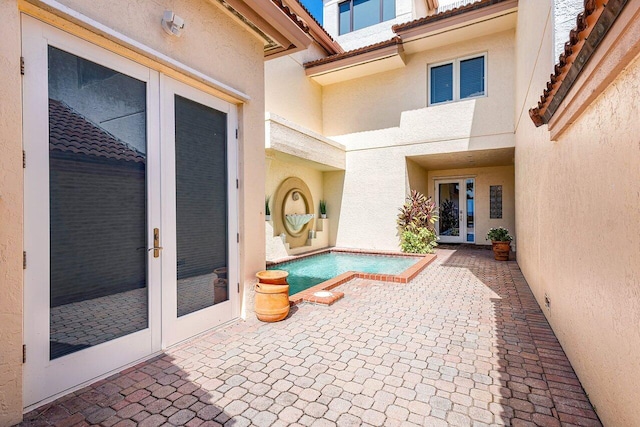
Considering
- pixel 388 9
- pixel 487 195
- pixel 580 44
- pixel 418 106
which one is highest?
pixel 388 9

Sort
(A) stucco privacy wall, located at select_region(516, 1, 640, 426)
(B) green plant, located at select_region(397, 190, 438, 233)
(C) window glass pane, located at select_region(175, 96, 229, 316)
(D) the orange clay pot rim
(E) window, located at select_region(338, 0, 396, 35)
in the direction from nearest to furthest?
(A) stucco privacy wall, located at select_region(516, 1, 640, 426)
(C) window glass pane, located at select_region(175, 96, 229, 316)
(D) the orange clay pot rim
(B) green plant, located at select_region(397, 190, 438, 233)
(E) window, located at select_region(338, 0, 396, 35)

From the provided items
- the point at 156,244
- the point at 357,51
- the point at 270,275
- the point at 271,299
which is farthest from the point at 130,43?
the point at 357,51

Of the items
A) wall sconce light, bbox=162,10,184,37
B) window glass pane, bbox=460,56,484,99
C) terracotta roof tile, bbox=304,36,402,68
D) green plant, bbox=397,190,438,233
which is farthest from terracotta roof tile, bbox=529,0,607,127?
terracotta roof tile, bbox=304,36,402,68

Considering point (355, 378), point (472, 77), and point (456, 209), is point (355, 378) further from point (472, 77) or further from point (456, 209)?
point (456, 209)

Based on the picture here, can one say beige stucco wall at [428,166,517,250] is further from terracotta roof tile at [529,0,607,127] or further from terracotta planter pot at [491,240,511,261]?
terracotta roof tile at [529,0,607,127]

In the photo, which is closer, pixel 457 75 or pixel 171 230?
pixel 171 230

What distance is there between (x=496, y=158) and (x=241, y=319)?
42.7 ft

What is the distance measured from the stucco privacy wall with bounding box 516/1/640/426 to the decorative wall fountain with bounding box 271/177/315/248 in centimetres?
926

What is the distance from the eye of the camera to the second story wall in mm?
12273

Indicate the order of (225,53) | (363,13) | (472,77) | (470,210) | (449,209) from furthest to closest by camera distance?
(449,209) → (363,13) → (470,210) → (472,77) → (225,53)

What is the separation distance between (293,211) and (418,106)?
6959mm

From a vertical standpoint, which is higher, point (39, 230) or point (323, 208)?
point (323, 208)

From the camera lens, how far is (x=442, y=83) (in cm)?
1376

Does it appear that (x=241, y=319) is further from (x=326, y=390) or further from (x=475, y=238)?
(x=475, y=238)
